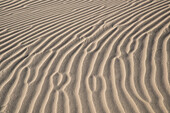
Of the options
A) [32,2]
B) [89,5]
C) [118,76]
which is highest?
[32,2]

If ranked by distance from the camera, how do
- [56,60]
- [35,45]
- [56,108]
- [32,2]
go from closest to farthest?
[56,108] → [56,60] → [35,45] → [32,2]

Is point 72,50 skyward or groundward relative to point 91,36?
groundward

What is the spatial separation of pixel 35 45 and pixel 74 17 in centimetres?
149

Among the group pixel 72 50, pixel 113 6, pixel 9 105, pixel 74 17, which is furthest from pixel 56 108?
pixel 113 6

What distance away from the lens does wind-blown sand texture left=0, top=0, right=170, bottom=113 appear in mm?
2361

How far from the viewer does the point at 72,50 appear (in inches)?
129

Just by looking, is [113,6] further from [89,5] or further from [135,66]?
[135,66]

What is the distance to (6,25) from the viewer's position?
13.8 feet

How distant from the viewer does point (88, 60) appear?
3.02 meters

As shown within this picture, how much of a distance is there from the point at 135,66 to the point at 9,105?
87.9 inches

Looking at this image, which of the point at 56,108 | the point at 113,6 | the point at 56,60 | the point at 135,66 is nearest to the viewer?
the point at 56,108

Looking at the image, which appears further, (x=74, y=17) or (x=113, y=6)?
(x=113, y=6)

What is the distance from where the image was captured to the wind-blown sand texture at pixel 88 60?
2.36 m

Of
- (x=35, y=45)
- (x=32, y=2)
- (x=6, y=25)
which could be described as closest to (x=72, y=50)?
(x=35, y=45)
